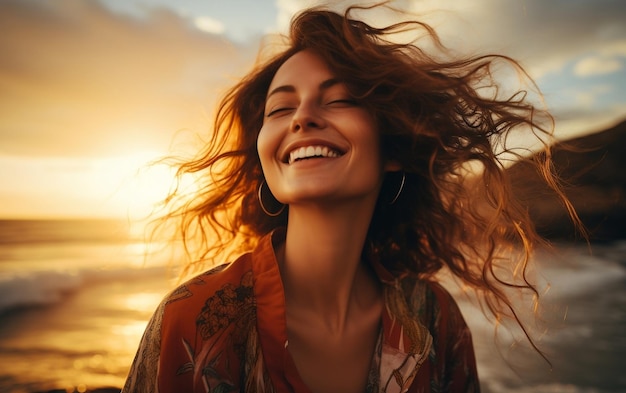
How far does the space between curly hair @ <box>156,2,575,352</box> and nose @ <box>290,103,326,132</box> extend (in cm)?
22

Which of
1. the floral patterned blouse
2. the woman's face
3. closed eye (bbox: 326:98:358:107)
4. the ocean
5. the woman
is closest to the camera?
the floral patterned blouse

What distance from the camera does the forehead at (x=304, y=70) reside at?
202 cm

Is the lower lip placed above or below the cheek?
below

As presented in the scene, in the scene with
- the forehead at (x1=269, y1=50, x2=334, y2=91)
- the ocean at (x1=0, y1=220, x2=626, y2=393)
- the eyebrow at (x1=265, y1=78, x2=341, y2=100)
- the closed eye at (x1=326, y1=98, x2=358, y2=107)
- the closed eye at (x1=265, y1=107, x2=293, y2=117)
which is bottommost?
the ocean at (x1=0, y1=220, x2=626, y2=393)

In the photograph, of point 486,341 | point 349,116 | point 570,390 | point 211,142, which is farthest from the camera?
point 486,341

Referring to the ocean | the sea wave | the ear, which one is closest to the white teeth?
the ear

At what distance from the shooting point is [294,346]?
6.35ft

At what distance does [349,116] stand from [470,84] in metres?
0.71

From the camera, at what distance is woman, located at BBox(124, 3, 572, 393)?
1701 millimetres

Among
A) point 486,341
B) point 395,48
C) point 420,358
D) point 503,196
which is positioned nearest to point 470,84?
point 395,48

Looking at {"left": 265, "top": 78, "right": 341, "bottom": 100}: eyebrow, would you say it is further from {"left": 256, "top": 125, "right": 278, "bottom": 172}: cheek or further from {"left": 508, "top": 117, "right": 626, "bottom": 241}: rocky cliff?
{"left": 508, "top": 117, "right": 626, "bottom": 241}: rocky cliff

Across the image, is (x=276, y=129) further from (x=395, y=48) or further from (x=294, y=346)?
(x=294, y=346)

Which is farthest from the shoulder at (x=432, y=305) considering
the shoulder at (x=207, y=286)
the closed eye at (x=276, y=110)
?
the closed eye at (x=276, y=110)

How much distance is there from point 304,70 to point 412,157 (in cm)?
71
